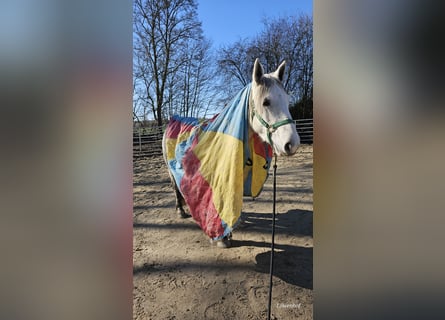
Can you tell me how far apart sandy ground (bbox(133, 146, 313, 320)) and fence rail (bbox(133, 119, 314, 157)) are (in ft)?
0.12

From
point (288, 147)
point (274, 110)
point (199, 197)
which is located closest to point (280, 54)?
point (274, 110)

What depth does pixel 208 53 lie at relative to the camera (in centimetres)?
86

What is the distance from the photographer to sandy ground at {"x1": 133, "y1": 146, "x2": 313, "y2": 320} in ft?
2.74

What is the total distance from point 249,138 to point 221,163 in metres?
0.17

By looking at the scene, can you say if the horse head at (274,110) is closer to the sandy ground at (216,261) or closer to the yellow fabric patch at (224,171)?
the sandy ground at (216,261)

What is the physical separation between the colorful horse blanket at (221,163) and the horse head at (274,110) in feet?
0.18

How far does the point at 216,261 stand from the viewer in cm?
104

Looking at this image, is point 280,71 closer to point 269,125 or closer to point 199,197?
point 269,125

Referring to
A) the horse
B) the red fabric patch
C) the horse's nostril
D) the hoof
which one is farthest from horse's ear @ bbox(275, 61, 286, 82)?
the hoof
